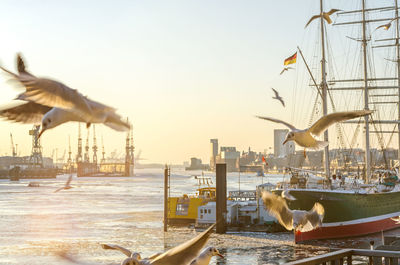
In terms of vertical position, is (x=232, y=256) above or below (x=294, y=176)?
below

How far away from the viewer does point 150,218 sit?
203 ft

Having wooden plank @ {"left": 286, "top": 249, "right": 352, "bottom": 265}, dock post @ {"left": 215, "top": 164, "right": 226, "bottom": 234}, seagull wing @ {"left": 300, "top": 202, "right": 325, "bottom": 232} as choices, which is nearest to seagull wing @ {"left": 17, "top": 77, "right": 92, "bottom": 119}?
wooden plank @ {"left": 286, "top": 249, "right": 352, "bottom": 265}

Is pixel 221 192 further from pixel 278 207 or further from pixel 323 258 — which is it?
pixel 323 258

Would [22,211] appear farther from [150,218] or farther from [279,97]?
[279,97]

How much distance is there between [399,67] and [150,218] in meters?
36.8

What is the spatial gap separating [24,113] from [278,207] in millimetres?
8973

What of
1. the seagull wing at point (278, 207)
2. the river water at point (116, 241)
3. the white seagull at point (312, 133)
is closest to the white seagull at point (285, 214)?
the seagull wing at point (278, 207)

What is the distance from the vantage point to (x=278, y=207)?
11898 millimetres

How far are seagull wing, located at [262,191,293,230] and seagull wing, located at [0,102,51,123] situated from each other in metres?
7.28

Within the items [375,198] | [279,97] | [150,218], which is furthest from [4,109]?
[150,218]

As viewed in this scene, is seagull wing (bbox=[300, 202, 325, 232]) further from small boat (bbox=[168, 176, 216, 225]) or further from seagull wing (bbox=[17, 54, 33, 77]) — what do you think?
small boat (bbox=[168, 176, 216, 225])

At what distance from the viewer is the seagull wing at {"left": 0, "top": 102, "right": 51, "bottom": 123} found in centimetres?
353

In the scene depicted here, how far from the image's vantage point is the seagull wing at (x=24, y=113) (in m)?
3.53

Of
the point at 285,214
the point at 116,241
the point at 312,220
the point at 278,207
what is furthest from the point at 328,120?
the point at 116,241
